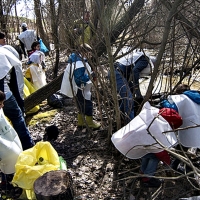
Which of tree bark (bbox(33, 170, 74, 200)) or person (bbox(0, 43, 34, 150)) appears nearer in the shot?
tree bark (bbox(33, 170, 74, 200))

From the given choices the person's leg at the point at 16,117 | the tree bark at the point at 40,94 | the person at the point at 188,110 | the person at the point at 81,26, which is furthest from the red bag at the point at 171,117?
the tree bark at the point at 40,94

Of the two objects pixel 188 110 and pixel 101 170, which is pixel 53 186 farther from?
pixel 188 110

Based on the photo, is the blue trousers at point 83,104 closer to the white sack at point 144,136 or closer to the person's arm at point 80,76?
the person's arm at point 80,76

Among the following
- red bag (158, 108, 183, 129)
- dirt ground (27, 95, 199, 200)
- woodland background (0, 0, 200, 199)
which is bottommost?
dirt ground (27, 95, 199, 200)

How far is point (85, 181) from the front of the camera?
3193mm

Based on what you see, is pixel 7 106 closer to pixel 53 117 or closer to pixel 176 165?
pixel 53 117

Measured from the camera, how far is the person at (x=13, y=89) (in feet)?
10.6

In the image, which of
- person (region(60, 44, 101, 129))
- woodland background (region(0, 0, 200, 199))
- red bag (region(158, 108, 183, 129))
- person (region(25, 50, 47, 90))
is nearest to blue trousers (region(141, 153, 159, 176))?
red bag (region(158, 108, 183, 129))

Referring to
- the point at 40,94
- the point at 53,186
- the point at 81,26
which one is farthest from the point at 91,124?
the point at 53,186

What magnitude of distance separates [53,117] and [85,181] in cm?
199

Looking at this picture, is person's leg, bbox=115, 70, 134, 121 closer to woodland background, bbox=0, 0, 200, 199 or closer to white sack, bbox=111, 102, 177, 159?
woodland background, bbox=0, 0, 200, 199

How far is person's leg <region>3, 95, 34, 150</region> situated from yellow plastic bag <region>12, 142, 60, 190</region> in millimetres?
723

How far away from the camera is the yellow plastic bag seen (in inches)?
104

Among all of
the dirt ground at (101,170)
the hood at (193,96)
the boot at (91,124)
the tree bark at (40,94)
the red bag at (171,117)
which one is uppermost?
the hood at (193,96)
